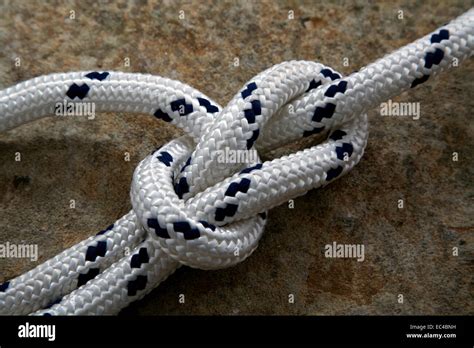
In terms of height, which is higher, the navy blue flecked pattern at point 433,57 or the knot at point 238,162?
the navy blue flecked pattern at point 433,57

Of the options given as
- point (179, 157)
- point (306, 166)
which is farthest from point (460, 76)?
point (179, 157)

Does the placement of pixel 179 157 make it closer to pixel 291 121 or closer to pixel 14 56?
pixel 291 121

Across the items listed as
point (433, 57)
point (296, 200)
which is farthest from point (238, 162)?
point (433, 57)

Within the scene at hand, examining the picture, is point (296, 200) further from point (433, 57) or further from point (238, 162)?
point (433, 57)

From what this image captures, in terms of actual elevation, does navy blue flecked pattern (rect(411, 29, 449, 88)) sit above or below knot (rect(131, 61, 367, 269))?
above
